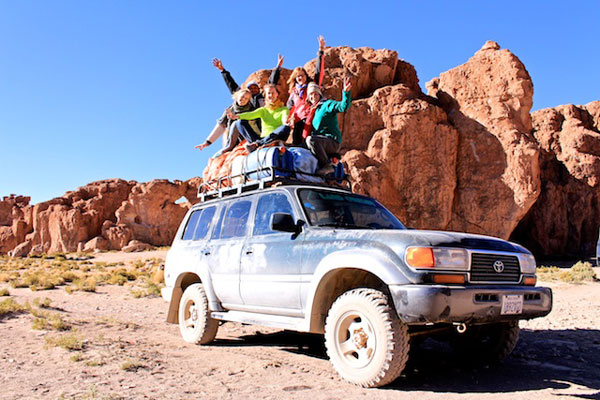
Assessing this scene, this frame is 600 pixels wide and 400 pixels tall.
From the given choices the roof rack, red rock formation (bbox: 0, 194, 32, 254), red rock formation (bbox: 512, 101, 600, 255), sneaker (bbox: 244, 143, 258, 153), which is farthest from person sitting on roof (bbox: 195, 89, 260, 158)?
red rock formation (bbox: 0, 194, 32, 254)

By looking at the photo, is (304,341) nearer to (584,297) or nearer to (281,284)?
(281,284)

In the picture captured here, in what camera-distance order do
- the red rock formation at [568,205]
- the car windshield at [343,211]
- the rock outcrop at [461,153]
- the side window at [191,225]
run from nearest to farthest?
the car windshield at [343,211], the side window at [191,225], the rock outcrop at [461,153], the red rock formation at [568,205]

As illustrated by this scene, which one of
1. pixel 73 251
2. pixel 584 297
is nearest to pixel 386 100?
pixel 584 297

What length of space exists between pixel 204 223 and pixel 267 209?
169cm

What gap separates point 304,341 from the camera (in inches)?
282

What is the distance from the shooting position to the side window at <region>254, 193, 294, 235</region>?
5.58 m

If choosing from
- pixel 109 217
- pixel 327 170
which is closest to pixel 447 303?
pixel 327 170

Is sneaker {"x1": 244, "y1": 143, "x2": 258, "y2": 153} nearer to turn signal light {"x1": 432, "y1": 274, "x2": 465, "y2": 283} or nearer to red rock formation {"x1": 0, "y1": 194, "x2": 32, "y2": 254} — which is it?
turn signal light {"x1": 432, "y1": 274, "x2": 465, "y2": 283}

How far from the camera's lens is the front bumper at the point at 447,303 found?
380cm

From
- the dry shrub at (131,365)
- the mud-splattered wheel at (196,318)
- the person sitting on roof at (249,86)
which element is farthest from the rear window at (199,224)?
the person sitting on roof at (249,86)

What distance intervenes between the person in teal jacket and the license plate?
3.28 m

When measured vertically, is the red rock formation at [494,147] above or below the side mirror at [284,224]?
above

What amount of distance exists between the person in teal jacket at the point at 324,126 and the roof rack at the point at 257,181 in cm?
39

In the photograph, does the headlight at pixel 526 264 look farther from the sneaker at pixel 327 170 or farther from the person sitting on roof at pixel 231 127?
the person sitting on roof at pixel 231 127
